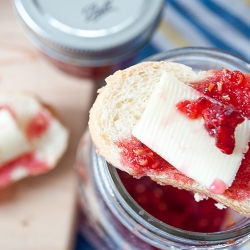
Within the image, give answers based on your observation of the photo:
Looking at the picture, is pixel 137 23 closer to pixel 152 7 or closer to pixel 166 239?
pixel 152 7

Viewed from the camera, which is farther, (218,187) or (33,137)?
→ (33,137)

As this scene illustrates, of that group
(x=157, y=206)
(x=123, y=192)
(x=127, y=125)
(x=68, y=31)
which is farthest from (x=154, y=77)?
(x=68, y=31)

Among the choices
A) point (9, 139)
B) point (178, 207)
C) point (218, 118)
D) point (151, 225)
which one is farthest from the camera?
point (9, 139)

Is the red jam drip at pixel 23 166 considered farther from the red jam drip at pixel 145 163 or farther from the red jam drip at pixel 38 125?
the red jam drip at pixel 145 163

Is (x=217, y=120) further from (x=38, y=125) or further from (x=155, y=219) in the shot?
(x=38, y=125)

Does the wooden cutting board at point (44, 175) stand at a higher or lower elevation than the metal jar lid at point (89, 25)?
lower

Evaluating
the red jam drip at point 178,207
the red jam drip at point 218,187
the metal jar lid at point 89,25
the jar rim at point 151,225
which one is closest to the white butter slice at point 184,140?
the red jam drip at point 218,187

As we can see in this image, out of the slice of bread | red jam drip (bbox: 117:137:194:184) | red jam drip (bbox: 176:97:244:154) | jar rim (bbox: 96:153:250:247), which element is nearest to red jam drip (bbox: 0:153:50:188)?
the slice of bread

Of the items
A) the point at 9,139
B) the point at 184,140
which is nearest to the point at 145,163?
the point at 184,140
